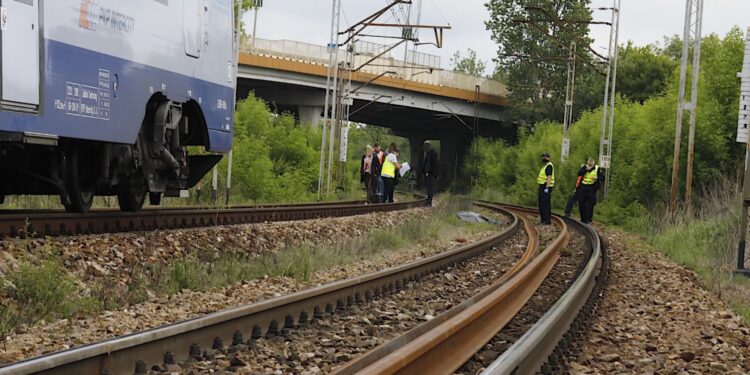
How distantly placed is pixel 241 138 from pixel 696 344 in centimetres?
2564

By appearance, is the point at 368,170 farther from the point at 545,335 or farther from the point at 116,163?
the point at 545,335

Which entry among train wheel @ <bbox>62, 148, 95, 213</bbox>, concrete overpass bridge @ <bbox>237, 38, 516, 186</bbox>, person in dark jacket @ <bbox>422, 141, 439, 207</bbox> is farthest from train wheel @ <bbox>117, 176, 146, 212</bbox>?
concrete overpass bridge @ <bbox>237, 38, 516, 186</bbox>

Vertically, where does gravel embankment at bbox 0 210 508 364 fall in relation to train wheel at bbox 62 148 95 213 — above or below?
below

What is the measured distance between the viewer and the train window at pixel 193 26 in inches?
508

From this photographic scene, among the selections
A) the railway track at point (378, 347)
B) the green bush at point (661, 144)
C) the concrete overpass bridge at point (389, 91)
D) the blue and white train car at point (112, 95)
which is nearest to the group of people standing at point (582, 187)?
the green bush at point (661, 144)

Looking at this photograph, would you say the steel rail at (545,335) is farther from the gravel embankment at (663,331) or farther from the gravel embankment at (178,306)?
the gravel embankment at (178,306)

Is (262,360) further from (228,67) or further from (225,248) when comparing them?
(228,67)

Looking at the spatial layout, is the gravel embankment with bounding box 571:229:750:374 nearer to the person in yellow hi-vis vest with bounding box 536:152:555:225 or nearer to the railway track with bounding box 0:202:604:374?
the railway track with bounding box 0:202:604:374

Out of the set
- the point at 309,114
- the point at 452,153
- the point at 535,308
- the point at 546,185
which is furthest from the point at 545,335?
the point at 452,153

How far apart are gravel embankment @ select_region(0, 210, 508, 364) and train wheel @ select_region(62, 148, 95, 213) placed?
93 cm

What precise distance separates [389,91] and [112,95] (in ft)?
163

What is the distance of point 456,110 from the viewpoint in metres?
64.7

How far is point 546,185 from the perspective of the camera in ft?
80.3

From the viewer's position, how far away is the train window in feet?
42.3
